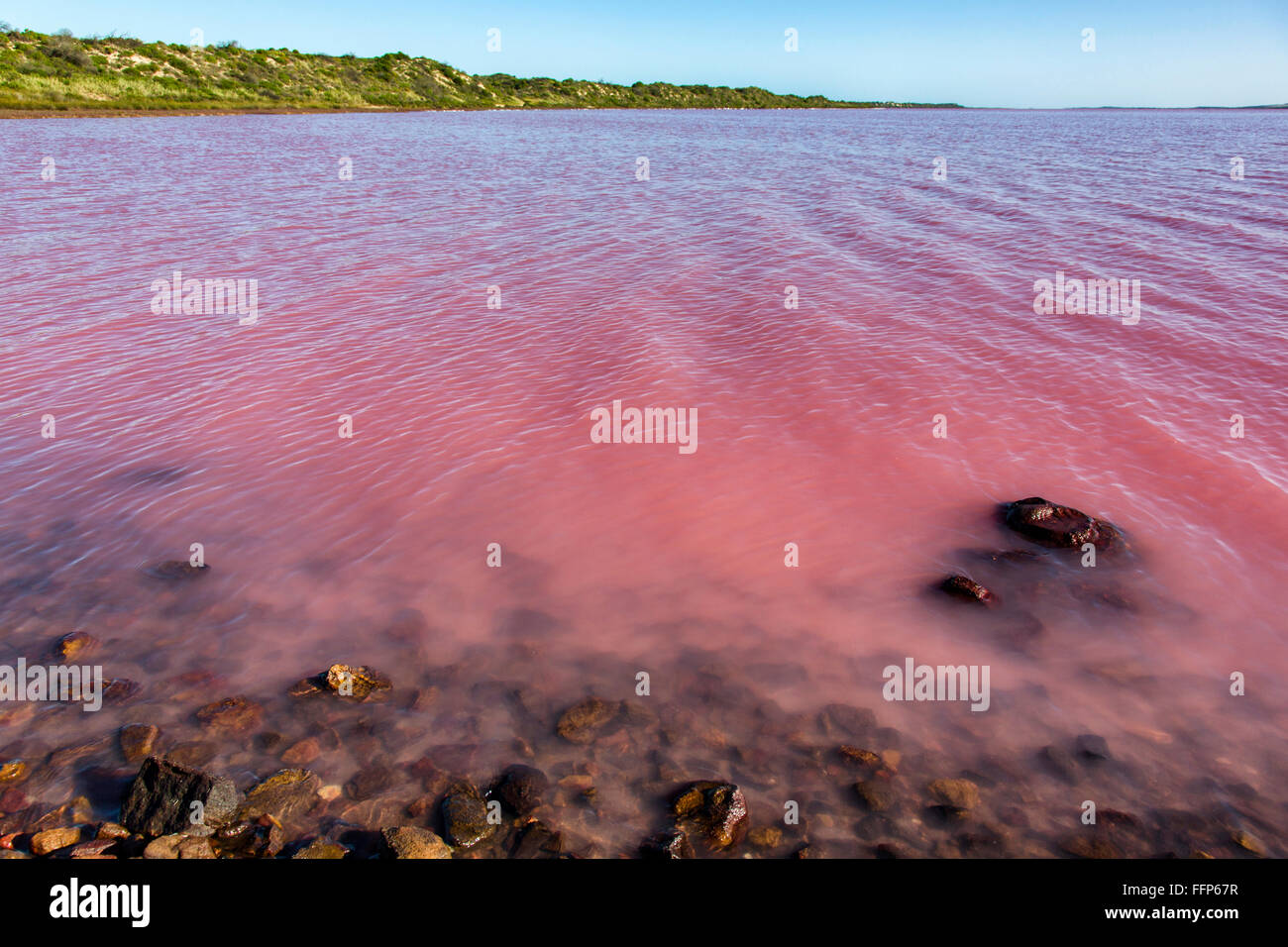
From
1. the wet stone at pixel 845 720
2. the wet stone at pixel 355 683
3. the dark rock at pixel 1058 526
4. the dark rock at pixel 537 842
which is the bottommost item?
the dark rock at pixel 537 842

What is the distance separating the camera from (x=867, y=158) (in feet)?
122

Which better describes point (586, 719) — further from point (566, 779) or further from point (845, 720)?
point (845, 720)

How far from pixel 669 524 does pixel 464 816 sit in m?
3.84

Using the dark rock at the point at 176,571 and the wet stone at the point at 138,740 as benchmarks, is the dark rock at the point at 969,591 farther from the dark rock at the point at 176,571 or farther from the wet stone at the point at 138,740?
the dark rock at the point at 176,571

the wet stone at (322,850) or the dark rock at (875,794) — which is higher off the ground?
the dark rock at (875,794)

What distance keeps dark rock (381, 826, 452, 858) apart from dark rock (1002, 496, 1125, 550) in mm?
6316

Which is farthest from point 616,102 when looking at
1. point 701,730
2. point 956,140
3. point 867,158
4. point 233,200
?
point 701,730

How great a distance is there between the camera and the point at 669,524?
7.68 meters

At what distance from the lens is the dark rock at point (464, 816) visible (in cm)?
448

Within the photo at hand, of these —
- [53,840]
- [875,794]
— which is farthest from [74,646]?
[875,794]

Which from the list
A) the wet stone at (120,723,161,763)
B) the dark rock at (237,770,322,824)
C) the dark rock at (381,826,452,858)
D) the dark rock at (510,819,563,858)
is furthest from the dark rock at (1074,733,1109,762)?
the wet stone at (120,723,161,763)

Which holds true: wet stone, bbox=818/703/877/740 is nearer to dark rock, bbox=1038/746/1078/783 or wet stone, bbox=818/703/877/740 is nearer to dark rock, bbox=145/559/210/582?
dark rock, bbox=1038/746/1078/783

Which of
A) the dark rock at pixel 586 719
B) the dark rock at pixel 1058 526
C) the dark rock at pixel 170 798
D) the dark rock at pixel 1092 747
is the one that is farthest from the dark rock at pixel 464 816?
the dark rock at pixel 1058 526

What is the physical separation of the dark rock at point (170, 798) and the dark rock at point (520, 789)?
1741 millimetres
